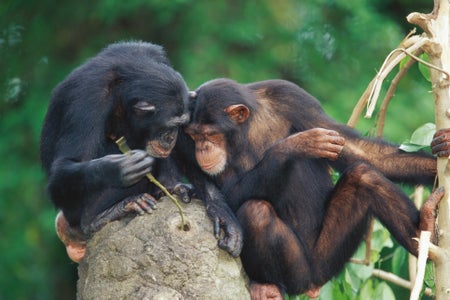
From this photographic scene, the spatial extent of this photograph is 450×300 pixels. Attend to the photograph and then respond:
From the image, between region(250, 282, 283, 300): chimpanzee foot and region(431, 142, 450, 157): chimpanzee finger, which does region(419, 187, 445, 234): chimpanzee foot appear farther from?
region(250, 282, 283, 300): chimpanzee foot

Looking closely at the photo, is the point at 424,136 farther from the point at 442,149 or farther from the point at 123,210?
the point at 123,210

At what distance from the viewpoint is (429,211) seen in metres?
5.55

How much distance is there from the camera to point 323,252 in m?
6.14

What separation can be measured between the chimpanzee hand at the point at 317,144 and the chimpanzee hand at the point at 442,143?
63 cm

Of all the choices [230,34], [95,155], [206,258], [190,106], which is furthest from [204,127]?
[230,34]

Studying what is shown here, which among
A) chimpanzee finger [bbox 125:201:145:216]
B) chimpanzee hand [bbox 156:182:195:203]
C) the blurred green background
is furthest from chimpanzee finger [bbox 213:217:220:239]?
the blurred green background

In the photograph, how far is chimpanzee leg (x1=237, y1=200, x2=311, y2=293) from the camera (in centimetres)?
576

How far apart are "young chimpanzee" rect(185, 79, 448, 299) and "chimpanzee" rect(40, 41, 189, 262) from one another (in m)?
0.26

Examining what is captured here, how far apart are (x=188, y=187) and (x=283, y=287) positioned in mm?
893

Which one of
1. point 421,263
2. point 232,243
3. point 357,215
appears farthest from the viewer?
point 357,215

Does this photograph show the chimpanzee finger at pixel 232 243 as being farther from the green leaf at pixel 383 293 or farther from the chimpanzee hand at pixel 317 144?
the green leaf at pixel 383 293

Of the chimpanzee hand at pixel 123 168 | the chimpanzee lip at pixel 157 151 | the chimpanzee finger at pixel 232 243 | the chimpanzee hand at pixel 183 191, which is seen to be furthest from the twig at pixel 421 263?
the chimpanzee lip at pixel 157 151

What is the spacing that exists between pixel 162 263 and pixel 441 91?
1870mm

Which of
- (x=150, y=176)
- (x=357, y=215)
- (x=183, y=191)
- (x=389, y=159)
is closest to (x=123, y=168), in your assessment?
(x=150, y=176)
